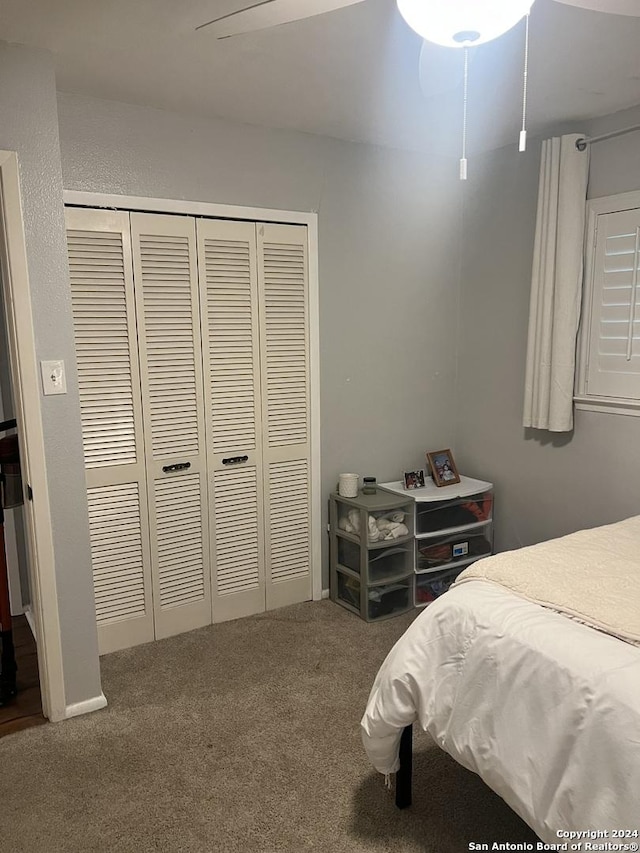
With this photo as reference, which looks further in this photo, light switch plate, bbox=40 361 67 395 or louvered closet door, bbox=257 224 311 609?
louvered closet door, bbox=257 224 311 609

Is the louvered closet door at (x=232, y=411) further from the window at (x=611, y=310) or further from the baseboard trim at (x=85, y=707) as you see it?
the window at (x=611, y=310)

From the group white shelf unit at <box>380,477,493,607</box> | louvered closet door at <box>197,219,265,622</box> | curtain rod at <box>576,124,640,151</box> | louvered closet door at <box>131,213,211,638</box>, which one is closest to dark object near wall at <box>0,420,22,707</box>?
louvered closet door at <box>131,213,211,638</box>

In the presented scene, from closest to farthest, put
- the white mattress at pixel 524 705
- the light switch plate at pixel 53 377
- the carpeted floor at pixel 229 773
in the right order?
the white mattress at pixel 524 705
the carpeted floor at pixel 229 773
the light switch plate at pixel 53 377

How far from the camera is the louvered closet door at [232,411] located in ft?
10.1

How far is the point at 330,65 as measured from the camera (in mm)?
2379

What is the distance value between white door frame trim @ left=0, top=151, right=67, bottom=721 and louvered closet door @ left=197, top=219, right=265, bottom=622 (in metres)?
0.92

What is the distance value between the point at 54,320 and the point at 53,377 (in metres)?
0.21

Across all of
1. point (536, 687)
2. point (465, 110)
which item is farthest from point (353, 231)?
point (536, 687)

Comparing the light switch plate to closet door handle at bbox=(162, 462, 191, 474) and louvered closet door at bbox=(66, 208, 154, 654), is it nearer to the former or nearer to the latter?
louvered closet door at bbox=(66, 208, 154, 654)

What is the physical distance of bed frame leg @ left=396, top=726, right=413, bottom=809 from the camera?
6.48 ft

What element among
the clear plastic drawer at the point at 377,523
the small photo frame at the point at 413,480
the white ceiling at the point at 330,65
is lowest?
the clear plastic drawer at the point at 377,523

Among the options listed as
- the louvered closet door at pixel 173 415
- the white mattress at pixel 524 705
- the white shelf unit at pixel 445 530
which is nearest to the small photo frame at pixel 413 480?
the white shelf unit at pixel 445 530

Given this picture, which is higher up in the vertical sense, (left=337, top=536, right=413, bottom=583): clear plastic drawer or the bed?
the bed

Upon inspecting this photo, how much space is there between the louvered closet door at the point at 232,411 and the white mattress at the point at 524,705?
1488 mm
